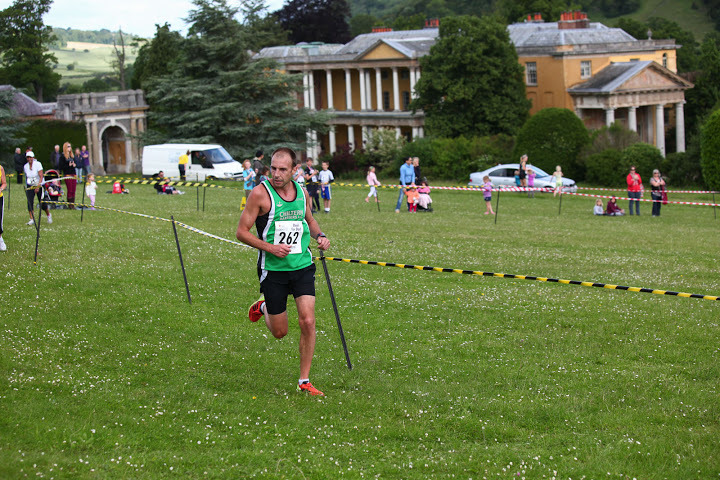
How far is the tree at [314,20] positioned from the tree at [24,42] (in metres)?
33.1

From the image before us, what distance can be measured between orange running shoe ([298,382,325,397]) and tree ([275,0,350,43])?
107 m

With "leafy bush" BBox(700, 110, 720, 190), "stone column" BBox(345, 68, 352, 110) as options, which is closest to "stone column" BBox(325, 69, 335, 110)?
"stone column" BBox(345, 68, 352, 110)

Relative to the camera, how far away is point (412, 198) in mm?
29375

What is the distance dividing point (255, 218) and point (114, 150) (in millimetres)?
70294

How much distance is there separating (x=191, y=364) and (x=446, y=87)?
59.1 meters

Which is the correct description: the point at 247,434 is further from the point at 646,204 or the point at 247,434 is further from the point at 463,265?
the point at 646,204

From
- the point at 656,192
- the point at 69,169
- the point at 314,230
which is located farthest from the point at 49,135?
the point at 314,230

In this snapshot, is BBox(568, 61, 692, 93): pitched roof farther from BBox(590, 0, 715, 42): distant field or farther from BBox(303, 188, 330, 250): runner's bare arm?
BBox(303, 188, 330, 250): runner's bare arm

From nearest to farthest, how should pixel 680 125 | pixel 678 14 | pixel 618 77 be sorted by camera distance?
pixel 618 77, pixel 680 125, pixel 678 14

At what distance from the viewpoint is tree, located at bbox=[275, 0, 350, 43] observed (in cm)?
11175

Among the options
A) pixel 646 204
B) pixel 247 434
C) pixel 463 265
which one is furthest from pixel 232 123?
pixel 247 434

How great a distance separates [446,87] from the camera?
66375 millimetres

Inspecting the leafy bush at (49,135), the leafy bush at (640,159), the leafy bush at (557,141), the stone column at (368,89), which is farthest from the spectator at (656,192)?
the stone column at (368,89)

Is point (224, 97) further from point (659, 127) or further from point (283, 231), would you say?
point (283, 231)
